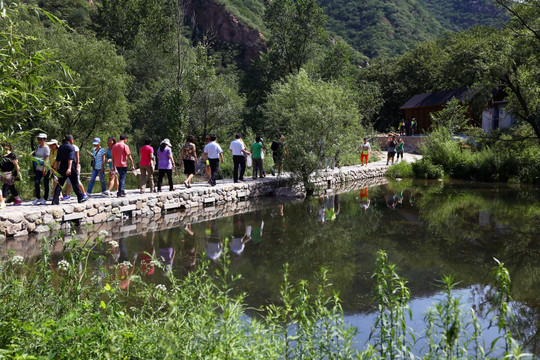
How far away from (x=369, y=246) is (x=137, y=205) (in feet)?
20.6

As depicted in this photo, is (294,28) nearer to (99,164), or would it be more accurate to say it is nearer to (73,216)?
(99,164)

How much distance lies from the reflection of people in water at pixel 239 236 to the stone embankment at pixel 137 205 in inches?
84.1

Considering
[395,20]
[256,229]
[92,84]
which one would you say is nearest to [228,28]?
[395,20]

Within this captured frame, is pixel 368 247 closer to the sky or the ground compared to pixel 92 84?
closer to the ground

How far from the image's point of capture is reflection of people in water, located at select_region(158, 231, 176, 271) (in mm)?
7977

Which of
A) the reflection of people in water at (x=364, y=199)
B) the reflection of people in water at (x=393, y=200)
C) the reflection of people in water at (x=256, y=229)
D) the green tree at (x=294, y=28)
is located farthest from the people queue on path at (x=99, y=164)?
the green tree at (x=294, y=28)

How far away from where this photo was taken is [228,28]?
78.1m

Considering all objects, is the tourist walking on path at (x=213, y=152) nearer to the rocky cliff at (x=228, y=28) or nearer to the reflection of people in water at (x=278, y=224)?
the reflection of people in water at (x=278, y=224)

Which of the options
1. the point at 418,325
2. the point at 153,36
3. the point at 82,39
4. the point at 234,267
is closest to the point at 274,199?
the point at 234,267

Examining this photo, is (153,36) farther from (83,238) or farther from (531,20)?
(83,238)

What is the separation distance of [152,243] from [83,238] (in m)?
1.54

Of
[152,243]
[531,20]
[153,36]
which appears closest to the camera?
[152,243]

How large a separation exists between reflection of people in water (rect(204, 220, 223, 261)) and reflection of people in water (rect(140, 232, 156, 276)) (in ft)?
3.48

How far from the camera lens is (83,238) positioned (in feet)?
31.3
